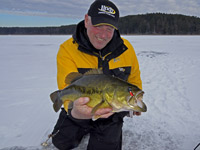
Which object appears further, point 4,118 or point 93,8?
point 4,118

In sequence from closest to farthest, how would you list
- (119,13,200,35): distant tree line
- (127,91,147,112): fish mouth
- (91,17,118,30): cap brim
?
1. (127,91,147,112): fish mouth
2. (91,17,118,30): cap brim
3. (119,13,200,35): distant tree line

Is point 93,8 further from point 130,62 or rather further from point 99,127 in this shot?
point 99,127

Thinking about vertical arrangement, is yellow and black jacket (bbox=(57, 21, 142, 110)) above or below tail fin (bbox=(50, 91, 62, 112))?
above

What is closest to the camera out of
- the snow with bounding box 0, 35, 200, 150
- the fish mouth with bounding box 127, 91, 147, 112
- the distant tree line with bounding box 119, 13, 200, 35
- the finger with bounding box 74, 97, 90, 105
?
the fish mouth with bounding box 127, 91, 147, 112

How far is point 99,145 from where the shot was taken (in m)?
2.94

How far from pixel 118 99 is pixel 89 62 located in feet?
3.47

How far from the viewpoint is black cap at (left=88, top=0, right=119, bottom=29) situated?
2510 mm

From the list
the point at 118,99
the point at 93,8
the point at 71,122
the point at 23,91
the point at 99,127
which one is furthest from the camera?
the point at 23,91

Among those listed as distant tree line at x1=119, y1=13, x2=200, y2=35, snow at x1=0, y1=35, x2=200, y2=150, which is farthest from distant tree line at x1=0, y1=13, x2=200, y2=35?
snow at x1=0, y1=35, x2=200, y2=150

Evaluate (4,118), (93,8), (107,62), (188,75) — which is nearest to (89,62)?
(107,62)

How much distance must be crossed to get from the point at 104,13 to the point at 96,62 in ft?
2.47

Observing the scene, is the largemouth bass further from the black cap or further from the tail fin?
the black cap

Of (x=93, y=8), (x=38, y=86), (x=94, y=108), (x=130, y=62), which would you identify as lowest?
(x=38, y=86)

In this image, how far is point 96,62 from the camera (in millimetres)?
2787
